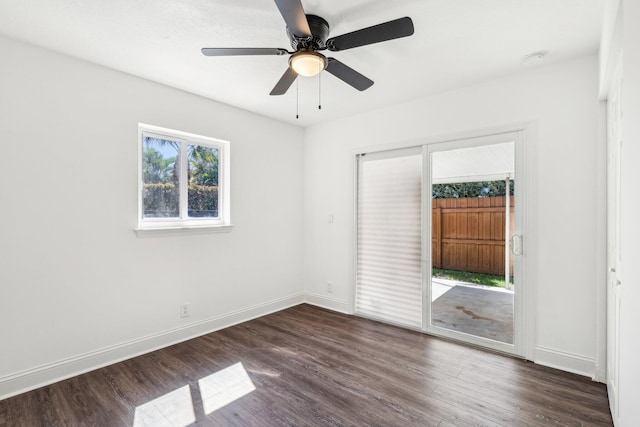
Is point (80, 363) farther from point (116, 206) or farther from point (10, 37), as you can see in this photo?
point (10, 37)

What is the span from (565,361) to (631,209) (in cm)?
205

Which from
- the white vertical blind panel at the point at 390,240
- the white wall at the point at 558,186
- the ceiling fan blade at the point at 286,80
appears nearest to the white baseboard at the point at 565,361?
the white wall at the point at 558,186

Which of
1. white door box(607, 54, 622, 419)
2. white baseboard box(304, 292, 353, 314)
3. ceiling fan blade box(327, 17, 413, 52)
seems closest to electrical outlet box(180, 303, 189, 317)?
white baseboard box(304, 292, 353, 314)

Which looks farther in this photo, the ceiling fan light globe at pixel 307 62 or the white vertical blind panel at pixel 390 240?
the white vertical blind panel at pixel 390 240

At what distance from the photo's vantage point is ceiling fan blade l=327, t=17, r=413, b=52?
1598 mm

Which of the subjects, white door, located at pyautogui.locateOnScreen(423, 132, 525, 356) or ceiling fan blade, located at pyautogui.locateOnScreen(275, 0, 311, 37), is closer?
ceiling fan blade, located at pyautogui.locateOnScreen(275, 0, 311, 37)

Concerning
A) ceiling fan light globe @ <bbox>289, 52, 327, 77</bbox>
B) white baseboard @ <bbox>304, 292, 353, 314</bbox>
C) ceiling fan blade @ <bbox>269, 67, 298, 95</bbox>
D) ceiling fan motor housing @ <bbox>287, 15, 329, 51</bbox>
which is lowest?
white baseboard @ <bbox>304, 292, 353, 314</bbox>

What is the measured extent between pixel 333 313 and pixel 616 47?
3.57m

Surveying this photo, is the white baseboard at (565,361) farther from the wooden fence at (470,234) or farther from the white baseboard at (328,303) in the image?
the white baseboard at (328,303)

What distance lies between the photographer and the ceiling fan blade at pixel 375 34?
1.60 metres

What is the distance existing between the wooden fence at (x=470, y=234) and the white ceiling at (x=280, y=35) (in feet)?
3.99

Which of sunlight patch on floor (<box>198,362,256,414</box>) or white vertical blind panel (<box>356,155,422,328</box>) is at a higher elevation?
white vertical blind panel (<box>356,155,422,328</box>)

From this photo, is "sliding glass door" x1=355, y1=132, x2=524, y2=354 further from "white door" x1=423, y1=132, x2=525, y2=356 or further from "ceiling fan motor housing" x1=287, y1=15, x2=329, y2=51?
"ceiling fan motor housing" x1=287, y1=15, x2=329, y2=51

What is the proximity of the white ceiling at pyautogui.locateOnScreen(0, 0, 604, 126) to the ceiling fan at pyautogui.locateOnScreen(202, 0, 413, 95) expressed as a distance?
210mm
